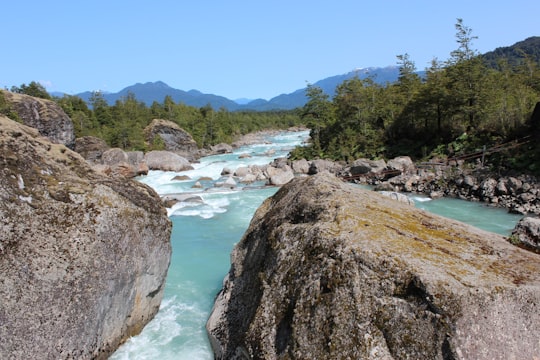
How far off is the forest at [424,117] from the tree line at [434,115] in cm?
7

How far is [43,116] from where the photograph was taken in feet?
127

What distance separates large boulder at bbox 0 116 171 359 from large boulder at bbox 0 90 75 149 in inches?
1400

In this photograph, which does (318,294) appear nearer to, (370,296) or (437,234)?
(370,296)

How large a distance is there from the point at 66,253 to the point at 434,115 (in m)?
31.4

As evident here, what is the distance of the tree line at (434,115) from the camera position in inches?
1041

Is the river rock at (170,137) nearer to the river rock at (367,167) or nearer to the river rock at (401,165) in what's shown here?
the river rock at (367,167)

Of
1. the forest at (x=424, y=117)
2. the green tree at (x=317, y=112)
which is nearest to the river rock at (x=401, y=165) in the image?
the forest at (x=424, y=117)

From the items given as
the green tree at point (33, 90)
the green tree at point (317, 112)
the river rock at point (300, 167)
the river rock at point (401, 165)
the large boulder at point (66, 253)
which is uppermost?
the green tree at point (33, 90)

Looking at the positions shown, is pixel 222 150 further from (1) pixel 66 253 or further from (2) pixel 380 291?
(2) pixel 380 291

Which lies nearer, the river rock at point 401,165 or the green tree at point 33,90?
the river rock at point 401,165

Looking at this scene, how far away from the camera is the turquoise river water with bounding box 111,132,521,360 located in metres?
7.23

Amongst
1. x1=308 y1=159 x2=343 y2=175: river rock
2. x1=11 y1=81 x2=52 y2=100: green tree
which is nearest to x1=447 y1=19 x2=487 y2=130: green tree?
x1=308 y1=159 x2=343 y2=175: river rock

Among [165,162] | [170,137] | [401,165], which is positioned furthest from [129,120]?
[401,165]

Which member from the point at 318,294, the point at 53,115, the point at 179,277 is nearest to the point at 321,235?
the point at 318,294
